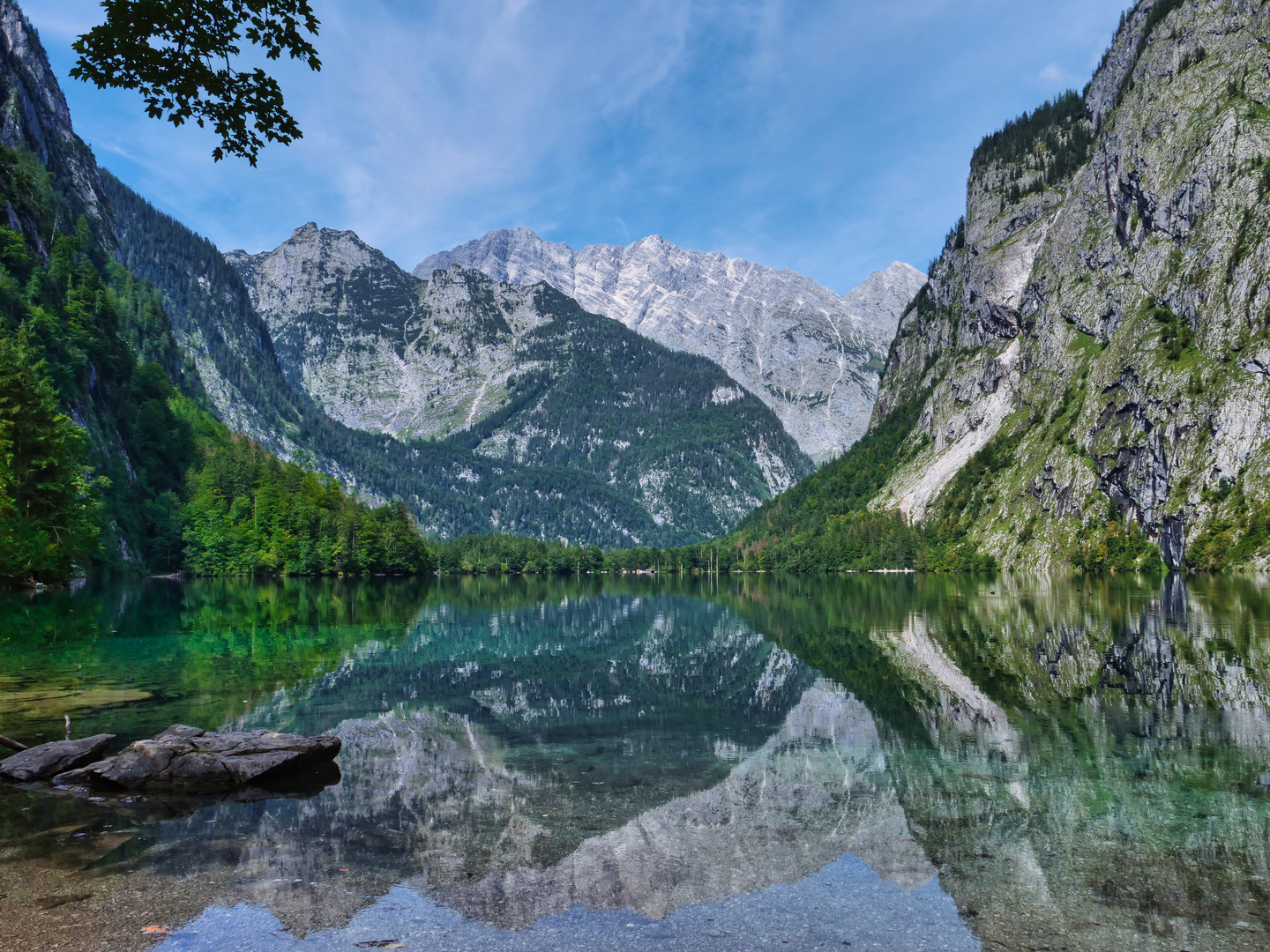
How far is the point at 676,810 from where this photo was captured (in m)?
15.8

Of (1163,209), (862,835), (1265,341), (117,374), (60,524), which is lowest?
(862,835)

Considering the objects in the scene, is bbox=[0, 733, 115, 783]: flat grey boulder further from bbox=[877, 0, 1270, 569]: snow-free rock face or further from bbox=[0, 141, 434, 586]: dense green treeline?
bbox=[877, 0, 1270, 569]: snow-free rock face

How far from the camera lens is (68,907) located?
10781 millimetres

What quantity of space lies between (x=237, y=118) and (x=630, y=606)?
81.3 meters

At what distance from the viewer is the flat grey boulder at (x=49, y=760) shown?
1688cm

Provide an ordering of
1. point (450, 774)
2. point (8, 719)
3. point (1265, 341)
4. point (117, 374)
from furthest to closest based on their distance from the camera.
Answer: point (1265, 341) → point (117, 374) → point (8, 719) → point (450, 774)

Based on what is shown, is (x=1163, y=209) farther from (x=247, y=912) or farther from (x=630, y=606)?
(x=247, y=912)

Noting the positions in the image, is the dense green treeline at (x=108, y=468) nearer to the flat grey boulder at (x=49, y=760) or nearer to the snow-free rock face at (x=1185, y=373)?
the flat grey boulder at (x=49, y=760)

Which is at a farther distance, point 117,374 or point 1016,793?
point 117,374

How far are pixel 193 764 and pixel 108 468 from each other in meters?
105

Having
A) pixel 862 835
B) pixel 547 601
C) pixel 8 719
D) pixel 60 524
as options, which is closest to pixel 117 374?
pixel 60 524

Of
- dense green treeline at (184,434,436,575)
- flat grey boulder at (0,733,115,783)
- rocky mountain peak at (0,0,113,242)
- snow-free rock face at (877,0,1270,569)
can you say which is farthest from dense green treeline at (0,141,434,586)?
snow-free rock face at (877,0,1270,569)

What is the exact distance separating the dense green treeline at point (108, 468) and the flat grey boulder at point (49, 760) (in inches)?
1917

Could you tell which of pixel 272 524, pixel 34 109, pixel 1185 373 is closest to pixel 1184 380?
pixel 1185 373
